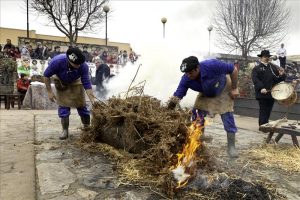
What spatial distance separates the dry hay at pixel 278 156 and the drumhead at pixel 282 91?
4.27 feet

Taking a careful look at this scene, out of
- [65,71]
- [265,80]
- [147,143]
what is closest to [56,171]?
[147,143]

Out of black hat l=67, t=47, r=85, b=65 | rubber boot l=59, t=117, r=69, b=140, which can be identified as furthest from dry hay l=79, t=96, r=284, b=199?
black hat l=67, t=47, r=85, b=65

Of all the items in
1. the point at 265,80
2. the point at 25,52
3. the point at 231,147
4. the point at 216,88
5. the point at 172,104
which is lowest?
the point at 231,147

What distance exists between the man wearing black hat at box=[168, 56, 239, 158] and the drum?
2.37 meters

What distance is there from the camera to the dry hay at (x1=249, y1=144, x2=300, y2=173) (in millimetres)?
5527

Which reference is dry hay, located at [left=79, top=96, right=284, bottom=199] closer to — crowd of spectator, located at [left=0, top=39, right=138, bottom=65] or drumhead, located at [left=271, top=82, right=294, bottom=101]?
drumhead, located at [left=271, top=82, right=294, bottom=101]

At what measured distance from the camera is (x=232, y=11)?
2494 cm

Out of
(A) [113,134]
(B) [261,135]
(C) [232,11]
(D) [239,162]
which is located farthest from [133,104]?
(C) [232,11]

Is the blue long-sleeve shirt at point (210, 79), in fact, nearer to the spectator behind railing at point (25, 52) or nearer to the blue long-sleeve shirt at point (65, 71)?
the blue long-sleeve shirt at point (65, 71)

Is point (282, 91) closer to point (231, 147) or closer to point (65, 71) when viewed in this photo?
point (231, 147)

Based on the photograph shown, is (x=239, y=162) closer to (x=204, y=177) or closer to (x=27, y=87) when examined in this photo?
(x=204, y=177)

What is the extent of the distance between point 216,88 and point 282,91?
109 inches

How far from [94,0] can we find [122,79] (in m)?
8.95

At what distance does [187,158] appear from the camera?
4.07 metres
